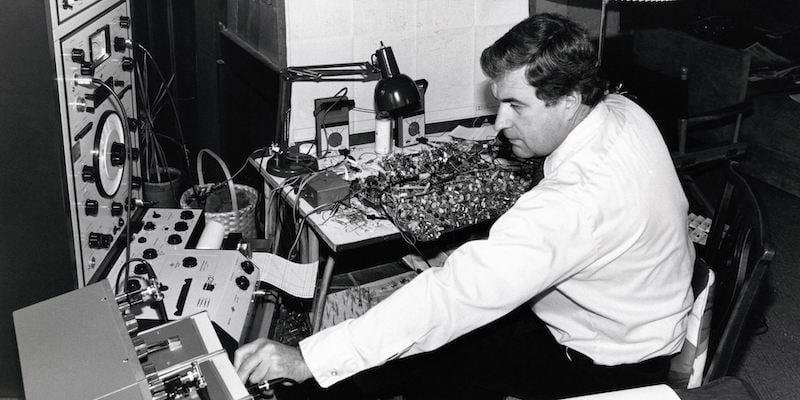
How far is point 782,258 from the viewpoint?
3484mm

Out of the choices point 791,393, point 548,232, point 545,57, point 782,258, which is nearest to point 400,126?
point 545,57

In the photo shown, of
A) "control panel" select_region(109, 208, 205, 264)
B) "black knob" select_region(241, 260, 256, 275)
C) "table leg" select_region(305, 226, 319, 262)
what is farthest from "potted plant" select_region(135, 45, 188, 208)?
"black knob" select_region(241, 260, 256, 275)

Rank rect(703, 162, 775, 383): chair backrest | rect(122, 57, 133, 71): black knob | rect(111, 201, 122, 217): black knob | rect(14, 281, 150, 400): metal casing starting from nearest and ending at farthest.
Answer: rect(14, 281, 150, 400): metal casing → rect(703, 162, 775, 383): chair backrest → rect(111, 201, 122, 217): black knob → rect(122, 57, 133, 71): black knob

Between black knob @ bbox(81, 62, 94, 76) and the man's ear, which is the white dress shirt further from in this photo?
black knob @ bbox(81, 62, 94, 76)

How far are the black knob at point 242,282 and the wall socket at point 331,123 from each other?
36.2 inches

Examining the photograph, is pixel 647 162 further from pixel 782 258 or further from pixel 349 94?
pixel 782 258

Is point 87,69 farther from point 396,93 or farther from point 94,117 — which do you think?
point 396,93

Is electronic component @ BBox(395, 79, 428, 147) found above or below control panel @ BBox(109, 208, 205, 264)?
above

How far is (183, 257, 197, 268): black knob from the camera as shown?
6.44ft

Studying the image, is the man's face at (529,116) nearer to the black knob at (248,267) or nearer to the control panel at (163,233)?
the black knob at (248,267)

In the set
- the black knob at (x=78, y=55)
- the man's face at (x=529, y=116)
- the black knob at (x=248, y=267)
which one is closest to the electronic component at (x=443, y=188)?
the black knob at (x=248, y=267)

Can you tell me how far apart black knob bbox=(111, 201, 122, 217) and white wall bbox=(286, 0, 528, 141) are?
825 millimetres

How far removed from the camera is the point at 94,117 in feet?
6.30

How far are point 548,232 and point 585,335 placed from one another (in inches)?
16.4
